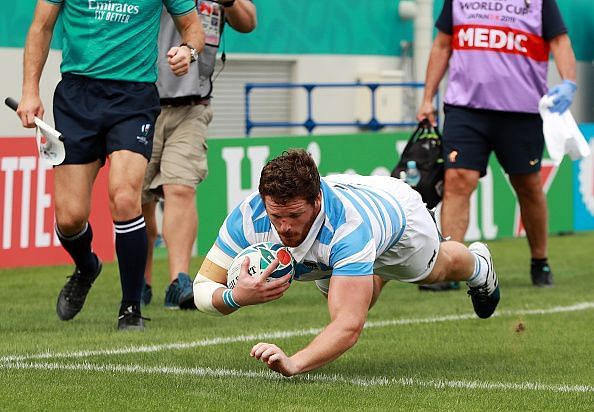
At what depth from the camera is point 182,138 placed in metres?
9.55

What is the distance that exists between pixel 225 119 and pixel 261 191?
16607mm

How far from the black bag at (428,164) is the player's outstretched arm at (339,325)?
4878 mm

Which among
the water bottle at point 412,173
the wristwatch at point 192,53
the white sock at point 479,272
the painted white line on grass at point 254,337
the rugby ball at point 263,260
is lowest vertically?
the painted white line on grass at point 254,337

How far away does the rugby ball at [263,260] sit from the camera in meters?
5.94

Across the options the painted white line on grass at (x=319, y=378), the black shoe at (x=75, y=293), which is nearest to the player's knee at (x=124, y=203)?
the black shoe at (x=75, y=293)

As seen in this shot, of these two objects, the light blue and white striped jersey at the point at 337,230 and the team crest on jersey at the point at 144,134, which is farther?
the team crest on jersey at the point at 144,134

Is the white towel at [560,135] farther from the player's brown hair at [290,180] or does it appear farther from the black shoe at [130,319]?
the player's brown hair at [290,180]

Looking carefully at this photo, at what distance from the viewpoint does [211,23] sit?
9.59m

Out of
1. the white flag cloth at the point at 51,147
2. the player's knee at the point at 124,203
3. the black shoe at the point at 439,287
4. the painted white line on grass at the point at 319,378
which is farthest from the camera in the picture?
the black shoe at the point at 439,287

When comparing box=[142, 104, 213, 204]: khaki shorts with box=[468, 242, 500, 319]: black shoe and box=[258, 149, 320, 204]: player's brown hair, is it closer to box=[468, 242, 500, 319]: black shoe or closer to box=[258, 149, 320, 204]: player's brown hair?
box=[468, 242, 500, 319]: black shoe

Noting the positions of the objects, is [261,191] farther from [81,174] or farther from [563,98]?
[563,98]

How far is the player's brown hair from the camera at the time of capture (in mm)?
5805

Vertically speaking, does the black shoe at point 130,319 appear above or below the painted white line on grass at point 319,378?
below

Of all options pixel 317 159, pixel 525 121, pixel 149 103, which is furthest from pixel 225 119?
pixel 149 103
